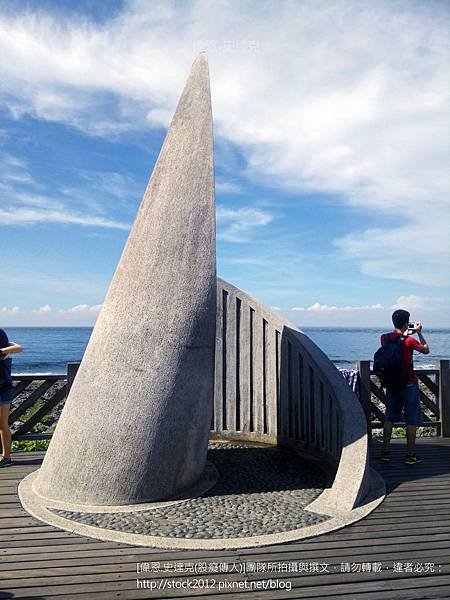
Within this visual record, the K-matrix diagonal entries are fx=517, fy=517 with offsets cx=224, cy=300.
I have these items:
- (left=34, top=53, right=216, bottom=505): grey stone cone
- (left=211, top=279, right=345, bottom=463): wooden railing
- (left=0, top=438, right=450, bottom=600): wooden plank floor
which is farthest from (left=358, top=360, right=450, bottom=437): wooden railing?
(left=34, top=53, right=216, bottom=505): grey stone cone

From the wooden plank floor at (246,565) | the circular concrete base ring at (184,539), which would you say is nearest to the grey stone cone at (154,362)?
the circular concrete base ring at (184,539)

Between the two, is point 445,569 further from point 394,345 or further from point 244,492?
point 394,345

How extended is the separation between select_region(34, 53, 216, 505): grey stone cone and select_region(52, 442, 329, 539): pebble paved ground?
1.10 feet

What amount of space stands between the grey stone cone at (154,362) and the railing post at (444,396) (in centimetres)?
478

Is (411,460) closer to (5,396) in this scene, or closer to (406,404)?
(406,404)

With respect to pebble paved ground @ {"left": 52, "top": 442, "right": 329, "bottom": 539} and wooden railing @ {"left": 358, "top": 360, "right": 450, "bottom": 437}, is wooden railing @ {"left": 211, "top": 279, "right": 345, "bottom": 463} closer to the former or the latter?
pebble paved ground @ {"left": 52, "top": 442, "right": 329, "bottom": 539}

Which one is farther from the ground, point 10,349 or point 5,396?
point 10,349

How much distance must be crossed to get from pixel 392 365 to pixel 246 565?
365 cm

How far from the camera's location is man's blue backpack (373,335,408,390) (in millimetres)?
6590

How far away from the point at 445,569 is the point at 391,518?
104cm

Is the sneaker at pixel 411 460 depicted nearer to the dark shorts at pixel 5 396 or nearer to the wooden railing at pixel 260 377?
the wooden railing at pixel 260 377

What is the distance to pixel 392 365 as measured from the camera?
661cm

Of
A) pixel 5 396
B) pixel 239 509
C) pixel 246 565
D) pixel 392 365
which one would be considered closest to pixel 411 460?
pixel 392 365

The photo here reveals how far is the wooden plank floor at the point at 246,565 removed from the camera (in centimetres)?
339
